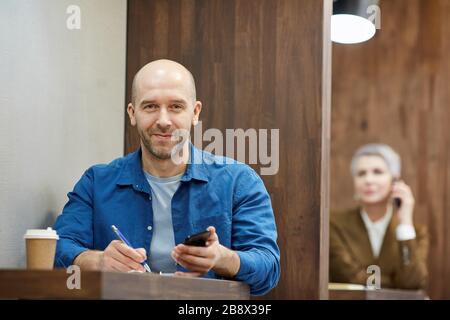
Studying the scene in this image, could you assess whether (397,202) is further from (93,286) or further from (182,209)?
(93,286)

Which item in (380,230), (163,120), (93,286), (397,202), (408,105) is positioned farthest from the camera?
(408,105)

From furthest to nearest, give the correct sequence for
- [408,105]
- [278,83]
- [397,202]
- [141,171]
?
1. [408,105]
2. [397,202]
3. [278,83]
4. [141,171]

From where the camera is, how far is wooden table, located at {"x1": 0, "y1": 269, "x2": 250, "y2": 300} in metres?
1.72

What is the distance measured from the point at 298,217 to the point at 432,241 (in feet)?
9.22

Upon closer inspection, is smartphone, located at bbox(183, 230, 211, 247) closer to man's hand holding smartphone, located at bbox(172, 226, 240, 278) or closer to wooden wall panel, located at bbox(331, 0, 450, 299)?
man's hand holding smartphone, located at bbox(172, 226, 240, 278)

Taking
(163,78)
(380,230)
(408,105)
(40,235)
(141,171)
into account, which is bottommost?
(380,230)

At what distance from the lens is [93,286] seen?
67.4 inches

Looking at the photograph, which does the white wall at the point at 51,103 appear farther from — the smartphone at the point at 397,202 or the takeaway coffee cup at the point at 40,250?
the smartphone at the point at 397,202

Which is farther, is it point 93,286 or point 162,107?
point 162,107

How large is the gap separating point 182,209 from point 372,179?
2.51 meters

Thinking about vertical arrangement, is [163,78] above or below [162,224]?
above

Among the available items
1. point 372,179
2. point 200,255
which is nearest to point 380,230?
point 372,179
